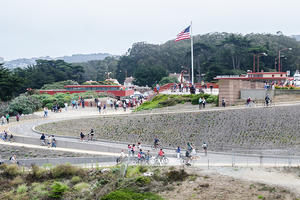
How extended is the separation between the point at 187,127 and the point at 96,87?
33.0 metres

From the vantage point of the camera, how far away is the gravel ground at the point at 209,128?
28266 mm

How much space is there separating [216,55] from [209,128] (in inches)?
2643

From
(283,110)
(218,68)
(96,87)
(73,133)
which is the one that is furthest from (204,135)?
(218,68)

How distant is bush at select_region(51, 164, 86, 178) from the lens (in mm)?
22672

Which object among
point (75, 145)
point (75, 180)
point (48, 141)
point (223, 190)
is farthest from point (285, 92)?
point (75, 180)

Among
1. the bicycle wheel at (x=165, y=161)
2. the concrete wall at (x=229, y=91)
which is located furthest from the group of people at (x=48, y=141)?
the concrete wall at (x=229, y=91)

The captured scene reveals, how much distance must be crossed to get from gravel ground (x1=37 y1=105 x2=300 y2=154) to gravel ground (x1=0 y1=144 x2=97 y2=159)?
5483 millimetres

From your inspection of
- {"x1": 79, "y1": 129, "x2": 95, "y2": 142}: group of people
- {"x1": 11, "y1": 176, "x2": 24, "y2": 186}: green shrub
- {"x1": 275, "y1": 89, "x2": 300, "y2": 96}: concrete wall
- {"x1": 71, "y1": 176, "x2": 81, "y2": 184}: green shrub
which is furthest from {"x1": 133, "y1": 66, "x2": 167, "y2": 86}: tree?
{"x1": 71, "y1": 176, "x2": 81, "y2": 184}: green shrub

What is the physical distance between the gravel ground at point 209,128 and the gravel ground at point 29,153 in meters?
5.48

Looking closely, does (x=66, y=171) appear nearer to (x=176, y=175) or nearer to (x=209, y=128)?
(x=176, y=175)

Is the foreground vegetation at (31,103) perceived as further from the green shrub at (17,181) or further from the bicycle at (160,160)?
the bicycle at (160,160)

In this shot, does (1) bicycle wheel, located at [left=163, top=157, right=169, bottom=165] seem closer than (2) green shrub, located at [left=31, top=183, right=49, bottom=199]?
No

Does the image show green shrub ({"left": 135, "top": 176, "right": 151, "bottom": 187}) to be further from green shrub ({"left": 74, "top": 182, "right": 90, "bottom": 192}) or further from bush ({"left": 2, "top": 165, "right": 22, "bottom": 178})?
bush ({"left": 2, "top": 165, "right": 22, "bottom": 178})

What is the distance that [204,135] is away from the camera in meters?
30.4
